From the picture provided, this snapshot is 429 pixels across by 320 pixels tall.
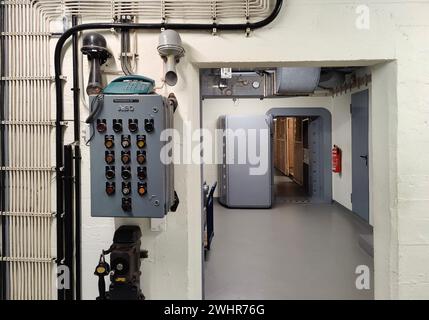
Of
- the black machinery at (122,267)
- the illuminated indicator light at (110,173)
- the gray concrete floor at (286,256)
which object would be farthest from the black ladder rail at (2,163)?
the gray concrete floor at (286,256)

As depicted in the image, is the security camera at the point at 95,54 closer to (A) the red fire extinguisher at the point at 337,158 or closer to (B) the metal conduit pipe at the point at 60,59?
(B) the metal conduit pipe at the point at 60,59

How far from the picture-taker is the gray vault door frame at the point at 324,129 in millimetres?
5449

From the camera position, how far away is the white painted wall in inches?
63.1

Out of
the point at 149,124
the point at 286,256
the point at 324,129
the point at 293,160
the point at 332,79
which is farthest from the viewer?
the point at 293,160

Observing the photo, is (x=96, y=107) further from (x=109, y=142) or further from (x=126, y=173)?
(x=126, y=173)

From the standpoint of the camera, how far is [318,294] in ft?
7.76

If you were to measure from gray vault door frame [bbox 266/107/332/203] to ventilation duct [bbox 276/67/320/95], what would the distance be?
168 centimetres

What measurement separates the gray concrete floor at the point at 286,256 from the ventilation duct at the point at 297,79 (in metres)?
2.12

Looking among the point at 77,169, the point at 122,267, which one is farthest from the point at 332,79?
the point at 122,267

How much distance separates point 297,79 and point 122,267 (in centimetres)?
313

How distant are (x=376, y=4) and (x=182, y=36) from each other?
1205 mm

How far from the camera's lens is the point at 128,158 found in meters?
1.37
